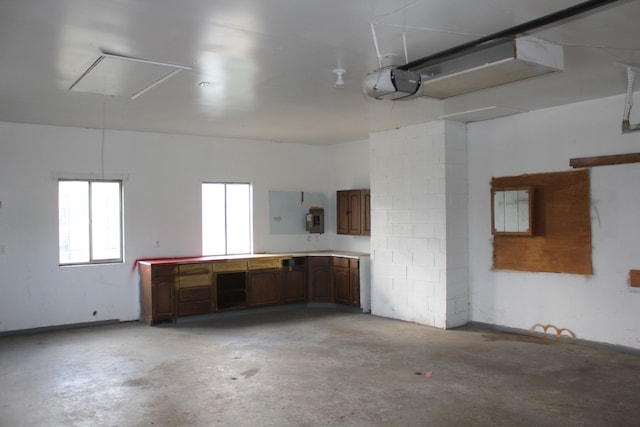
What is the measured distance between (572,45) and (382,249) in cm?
425

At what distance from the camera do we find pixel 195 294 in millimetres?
7270

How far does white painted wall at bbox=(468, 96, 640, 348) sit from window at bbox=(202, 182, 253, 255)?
11.5ft

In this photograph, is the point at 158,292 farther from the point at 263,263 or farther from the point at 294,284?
the point at 294,284

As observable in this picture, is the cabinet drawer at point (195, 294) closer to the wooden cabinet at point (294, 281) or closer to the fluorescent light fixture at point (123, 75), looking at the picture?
the wooden cabinet at point (294, 281)

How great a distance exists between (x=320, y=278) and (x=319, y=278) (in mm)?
16

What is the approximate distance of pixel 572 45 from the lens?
3865 millimetres

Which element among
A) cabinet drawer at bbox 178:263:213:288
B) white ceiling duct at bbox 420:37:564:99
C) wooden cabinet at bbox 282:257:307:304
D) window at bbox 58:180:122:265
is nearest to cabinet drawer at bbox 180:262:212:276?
cabinet drawer at bbox 178:263:213:288

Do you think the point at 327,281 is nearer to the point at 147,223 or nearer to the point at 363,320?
the point at 363,320

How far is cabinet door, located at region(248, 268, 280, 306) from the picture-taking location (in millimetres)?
7793

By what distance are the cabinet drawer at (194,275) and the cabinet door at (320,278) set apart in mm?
1706

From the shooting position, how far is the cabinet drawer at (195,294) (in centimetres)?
718

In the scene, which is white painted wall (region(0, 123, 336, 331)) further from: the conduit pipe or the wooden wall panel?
the conduit pipe

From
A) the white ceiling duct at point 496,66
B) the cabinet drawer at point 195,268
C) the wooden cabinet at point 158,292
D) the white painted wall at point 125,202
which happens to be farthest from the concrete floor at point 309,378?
the white ceiling duct at point 496,66

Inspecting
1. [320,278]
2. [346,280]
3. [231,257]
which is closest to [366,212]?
[346,280]
